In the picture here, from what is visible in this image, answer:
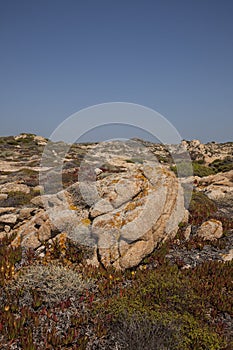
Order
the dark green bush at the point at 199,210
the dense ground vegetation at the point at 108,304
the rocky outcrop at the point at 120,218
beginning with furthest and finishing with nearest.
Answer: the dark green bush at the point at 199,210, the rocky outcrop at the point at 120,218, the dense ground vegetation at the point at 108,304

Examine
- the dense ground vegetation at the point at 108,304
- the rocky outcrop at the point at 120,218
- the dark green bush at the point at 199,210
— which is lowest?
the dense ground vegetation at the point at 108,304

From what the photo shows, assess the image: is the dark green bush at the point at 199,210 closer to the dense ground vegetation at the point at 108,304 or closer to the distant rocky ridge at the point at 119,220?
the distant rocky ridge at the point at 119,220

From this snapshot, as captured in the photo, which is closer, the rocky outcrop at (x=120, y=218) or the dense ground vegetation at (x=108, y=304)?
the dense ground vegetation at (x=108, y=304)

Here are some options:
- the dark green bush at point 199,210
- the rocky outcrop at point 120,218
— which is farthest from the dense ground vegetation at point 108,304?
the dark green bush at point 199,210

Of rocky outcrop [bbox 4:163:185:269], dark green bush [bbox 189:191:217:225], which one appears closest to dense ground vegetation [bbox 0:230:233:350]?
rocky outcrop [bbox 4:163:185:269]

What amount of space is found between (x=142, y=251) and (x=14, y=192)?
448 inches

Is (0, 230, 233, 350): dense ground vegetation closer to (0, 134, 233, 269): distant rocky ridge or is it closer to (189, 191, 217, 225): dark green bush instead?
(0, 134, 233, 269): distant rocky ridge

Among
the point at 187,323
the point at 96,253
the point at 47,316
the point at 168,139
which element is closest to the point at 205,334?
the point at 187,323

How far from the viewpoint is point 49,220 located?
882 centimetres

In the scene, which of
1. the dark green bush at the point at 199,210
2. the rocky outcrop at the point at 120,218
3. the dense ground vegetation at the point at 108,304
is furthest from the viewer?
the dark green bush at the point at 199,210

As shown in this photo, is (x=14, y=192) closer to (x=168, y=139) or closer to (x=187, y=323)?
(x=168, y=139)

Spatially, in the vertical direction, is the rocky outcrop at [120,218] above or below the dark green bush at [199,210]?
above

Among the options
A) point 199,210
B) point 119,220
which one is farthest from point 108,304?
point 199,210

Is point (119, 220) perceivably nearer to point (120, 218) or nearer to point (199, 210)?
point (120, 218)
